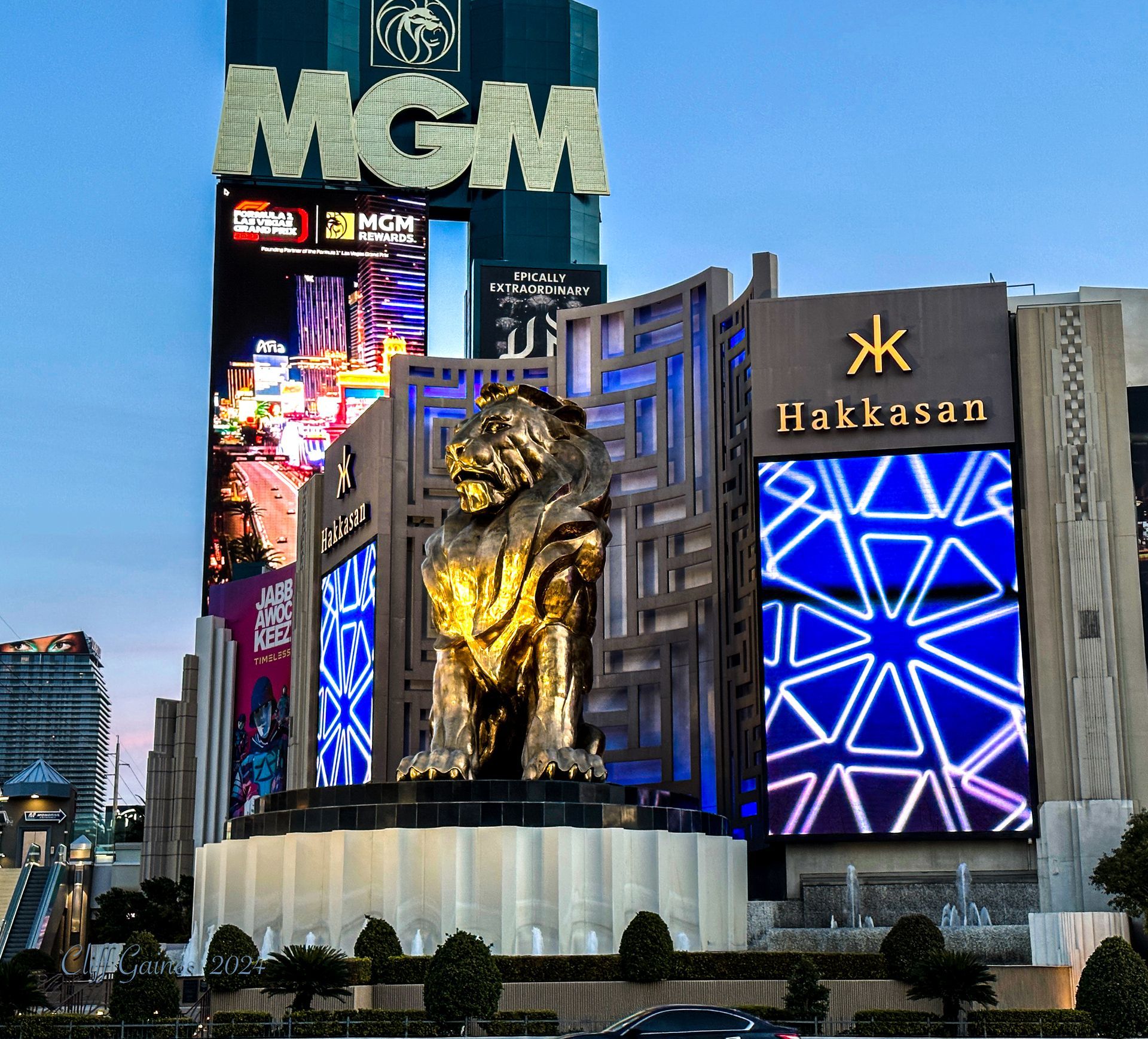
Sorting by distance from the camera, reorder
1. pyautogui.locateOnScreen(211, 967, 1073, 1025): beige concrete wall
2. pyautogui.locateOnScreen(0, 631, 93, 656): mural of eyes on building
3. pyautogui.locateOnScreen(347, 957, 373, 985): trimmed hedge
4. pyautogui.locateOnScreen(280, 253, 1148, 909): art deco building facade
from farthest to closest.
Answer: pyautogui.locateOnScreen(0, 631, 93, 656): mural of eyes on building → pyautogui.locateOnScreen(280, 253, 1148, 909): art deco building facade → pyautogui.locateOnScreen(211, 967, 1073, 1025): beige concrete wall → pyautogui.locateOnScreen(347, 957, 373, 985): trimmed hedge

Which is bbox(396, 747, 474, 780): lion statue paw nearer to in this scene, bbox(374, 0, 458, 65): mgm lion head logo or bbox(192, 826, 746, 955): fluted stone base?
bbox(192, 826, 746, 955): fluted stone base

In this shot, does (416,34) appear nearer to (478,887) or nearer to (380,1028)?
(478,887)

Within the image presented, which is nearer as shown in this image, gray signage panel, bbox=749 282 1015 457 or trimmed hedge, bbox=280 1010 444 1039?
trimmed hedge, bbox=280 1010 444 1039

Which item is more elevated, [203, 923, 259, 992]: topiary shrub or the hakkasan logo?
the hakkasan logo

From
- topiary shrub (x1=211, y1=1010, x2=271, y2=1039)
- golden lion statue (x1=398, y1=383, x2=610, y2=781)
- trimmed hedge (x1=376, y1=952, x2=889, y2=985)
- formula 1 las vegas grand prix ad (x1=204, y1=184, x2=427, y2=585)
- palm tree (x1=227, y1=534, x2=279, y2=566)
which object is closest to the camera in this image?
topiary shrub (x1=211, y1=1010, x2=271, y2=1039)

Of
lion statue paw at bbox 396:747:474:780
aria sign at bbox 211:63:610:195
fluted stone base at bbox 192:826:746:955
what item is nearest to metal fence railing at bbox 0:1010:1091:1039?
fluted stone base at bbox 192:826:746:955

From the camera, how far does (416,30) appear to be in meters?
65.6

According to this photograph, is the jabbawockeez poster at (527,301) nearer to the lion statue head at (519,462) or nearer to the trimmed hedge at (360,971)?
the lion statue head at (519,462)

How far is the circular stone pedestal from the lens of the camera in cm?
2270

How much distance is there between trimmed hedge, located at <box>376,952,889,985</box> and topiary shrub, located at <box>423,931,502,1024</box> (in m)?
2.30

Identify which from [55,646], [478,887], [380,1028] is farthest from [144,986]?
[55,646]

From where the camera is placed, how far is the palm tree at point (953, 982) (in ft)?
61.5

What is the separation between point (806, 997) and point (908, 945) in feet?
8.29

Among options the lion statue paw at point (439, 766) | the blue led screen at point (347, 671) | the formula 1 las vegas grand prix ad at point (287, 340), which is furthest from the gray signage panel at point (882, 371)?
the formula 1 las vegas grand prix ad at point (287, 340)
